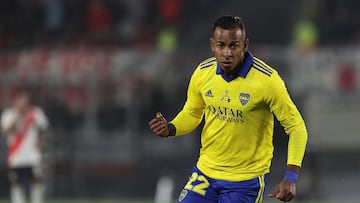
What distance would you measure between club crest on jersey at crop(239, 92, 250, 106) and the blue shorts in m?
0.62

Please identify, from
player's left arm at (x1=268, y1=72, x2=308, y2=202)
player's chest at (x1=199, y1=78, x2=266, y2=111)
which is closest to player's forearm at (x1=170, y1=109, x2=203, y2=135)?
player's chest at (x1=199, y1=78, x2=266, y2=111)

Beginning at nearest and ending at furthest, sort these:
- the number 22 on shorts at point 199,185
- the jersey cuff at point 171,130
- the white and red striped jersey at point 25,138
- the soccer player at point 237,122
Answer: the soccer player at point 237,122, the number 22 on shorts at point 199,185, the jersey cuff at point 171,130, the white and red striped jersey at point 25,138

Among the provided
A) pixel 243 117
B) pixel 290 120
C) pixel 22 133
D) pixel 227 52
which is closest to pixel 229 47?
pixel 227 52

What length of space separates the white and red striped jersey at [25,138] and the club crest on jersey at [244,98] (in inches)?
311

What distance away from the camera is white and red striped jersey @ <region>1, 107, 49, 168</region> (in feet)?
51.2

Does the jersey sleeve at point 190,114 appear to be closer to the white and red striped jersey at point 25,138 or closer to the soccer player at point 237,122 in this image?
the soccer player at point 237,122

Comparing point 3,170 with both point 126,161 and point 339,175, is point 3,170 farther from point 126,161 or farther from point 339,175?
point 339,175

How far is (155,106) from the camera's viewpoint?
71.2 feet

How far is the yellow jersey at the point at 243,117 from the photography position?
7996mm

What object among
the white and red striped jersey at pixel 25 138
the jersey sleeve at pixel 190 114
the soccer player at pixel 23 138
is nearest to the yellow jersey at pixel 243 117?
the jersey sleeve at pixel 190 114

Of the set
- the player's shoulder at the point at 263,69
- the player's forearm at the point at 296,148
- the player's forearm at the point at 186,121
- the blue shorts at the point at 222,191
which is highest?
the player's shoulder at the point at 263,69

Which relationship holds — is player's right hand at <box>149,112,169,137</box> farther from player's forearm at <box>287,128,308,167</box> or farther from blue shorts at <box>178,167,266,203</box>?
player's forearm at <box>287,128,308,167</box>

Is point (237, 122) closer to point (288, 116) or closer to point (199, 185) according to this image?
point (288, 116)

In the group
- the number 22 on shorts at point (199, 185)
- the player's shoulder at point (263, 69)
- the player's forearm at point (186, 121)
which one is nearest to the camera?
the player's shoulder at point (263, 69)
